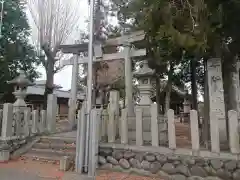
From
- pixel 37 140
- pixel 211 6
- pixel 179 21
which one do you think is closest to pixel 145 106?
pixel 179 21

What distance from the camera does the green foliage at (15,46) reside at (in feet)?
53.0

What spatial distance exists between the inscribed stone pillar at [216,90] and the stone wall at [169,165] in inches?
68.6

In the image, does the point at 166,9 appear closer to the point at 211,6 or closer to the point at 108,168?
the point at 211,6

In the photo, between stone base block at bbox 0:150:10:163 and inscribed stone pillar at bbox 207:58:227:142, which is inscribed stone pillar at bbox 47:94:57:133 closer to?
stone base block at bbox 0:150:10:163

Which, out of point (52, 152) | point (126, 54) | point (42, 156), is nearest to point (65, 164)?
point (52, 152)

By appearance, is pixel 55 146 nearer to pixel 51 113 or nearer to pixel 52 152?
pixel 52 152

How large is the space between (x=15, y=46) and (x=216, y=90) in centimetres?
1590

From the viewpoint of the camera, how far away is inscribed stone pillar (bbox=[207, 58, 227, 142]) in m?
6.17

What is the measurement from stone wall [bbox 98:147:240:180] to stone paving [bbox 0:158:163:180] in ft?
0.75

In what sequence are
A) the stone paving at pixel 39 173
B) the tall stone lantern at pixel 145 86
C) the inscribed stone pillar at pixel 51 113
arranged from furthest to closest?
the inscribed stone pillar at pixel 51 113 < the tall stone lantern at pixel 145 86 < the stone paving at pixel 39 173

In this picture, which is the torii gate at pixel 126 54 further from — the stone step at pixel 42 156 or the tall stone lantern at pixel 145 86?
the stone step at pixel 42 156

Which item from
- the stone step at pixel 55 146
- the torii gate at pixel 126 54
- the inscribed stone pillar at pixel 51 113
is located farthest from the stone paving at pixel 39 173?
the torii gate at pixel 126 54

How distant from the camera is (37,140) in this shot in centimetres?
791

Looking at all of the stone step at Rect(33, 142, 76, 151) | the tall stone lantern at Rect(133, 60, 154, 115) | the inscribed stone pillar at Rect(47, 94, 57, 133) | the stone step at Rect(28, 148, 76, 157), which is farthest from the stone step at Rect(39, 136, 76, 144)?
the tall stone lantern at Rect(133, 60, 154, 115)
